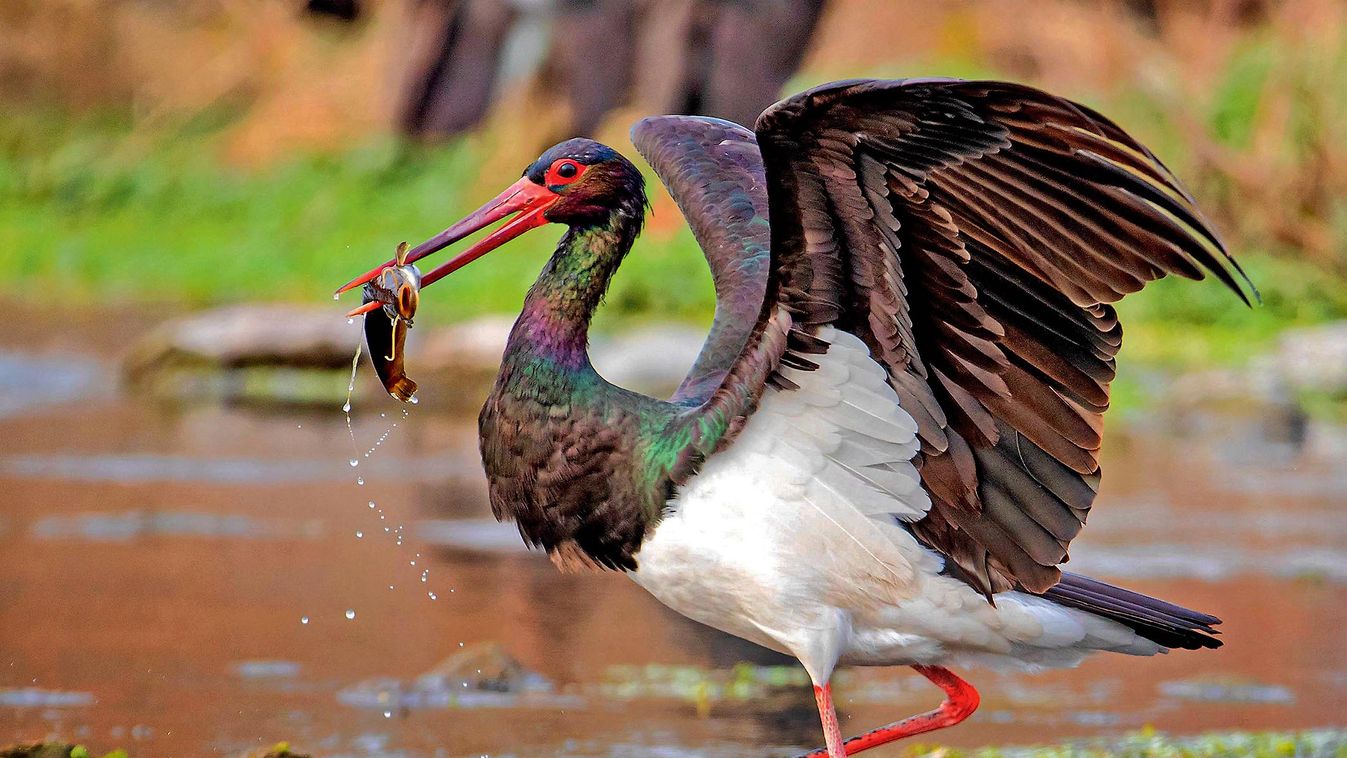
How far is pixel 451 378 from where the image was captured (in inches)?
459

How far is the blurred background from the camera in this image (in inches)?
212

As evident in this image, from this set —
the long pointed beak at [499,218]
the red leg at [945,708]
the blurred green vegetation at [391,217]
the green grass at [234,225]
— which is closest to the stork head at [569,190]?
the long pointed beak at [499,218]

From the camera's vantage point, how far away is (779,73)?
57.2 ft

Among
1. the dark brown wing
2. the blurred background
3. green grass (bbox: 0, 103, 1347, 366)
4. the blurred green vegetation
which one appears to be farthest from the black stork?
the blurred green vegetation

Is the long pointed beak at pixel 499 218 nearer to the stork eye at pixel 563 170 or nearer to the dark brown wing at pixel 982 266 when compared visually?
the stork eye at pixel 563 170

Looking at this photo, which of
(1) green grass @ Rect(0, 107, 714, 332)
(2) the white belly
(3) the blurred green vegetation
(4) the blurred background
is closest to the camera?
(2) the white belly

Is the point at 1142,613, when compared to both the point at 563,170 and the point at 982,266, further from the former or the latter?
the point at 563,170

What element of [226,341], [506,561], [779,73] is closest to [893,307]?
[506,561]

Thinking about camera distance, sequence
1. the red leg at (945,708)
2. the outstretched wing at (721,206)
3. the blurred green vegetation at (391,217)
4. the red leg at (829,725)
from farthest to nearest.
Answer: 1. the blurred green vegetation at (391,217)
2. the outstretched wing at (721,206)
3. the red leg at (945,708)
4. the red leg at (829,725)

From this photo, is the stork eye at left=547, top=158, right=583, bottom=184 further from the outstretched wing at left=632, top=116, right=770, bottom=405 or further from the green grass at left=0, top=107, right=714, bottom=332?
the green grass at left=0, top=107, right=714, bottom=332

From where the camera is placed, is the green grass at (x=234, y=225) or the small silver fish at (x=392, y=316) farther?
the green grass at (x=234, y=225)

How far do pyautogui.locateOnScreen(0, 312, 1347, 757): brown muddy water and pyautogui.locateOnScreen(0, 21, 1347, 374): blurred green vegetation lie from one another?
2.88 meters

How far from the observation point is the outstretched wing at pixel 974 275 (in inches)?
140

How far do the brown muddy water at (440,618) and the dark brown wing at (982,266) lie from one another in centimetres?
116
